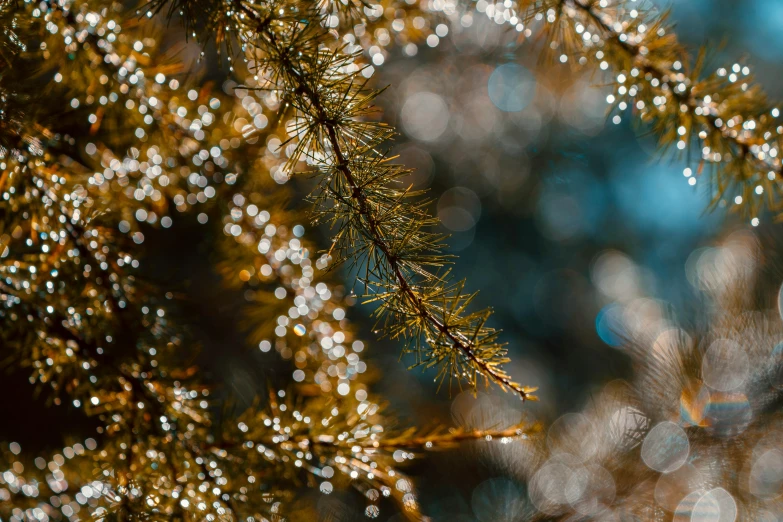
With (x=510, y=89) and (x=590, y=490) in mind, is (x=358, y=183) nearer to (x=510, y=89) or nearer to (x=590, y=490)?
(x=590, y=490)

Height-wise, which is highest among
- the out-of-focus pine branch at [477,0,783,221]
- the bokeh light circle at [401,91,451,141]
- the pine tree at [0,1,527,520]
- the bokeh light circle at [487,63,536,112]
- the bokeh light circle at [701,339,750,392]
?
the bokeh light circle at [487,63,536,112]

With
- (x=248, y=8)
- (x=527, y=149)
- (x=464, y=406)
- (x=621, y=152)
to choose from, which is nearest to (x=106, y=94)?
(x=248, y=8)

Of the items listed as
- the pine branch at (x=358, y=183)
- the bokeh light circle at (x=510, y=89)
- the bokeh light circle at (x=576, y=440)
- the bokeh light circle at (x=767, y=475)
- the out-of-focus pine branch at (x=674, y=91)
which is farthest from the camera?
the bokeh light circle at (x=510, y=89)

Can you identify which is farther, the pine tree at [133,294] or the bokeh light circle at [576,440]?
the bokeh light circle at [576,440]

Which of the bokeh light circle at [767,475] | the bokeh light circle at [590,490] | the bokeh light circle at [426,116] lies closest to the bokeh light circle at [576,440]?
the bokeh light circle at [590,490]

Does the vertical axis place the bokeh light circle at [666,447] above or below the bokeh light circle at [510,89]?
below

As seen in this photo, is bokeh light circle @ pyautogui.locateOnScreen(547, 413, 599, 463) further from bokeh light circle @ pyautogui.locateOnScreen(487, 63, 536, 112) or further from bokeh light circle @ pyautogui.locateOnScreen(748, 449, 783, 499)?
bokeh light circle @ pyautogui.locateOnScreen(487, 63, 536, 112)

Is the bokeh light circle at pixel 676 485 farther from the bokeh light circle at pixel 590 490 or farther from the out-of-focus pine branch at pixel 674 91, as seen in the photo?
the out-of-focus pine branch at pixel 674 91

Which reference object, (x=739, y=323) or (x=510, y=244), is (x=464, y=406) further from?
(x=739, y=323)

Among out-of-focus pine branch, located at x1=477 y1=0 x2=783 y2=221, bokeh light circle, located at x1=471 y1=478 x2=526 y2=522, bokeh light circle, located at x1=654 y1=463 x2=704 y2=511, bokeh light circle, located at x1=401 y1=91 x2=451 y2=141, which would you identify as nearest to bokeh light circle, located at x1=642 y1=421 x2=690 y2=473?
bokeh light circle, located at x1=654 y1=463 x2=704 y2=511

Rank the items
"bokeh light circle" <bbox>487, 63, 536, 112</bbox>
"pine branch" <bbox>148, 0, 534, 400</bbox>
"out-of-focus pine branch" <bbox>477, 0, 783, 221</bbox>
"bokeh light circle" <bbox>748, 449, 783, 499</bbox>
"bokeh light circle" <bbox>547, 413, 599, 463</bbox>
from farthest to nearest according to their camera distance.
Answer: "bokeh light circle" <bbox>487, 63, 536, 112</bbox>, "bokeh light circle" <bbox>547, 413, 599, 463</bbox>, "bokeh light circle" <bbox>748, 449, 783, 499</bbox>, "out-of-focus pine branch" <bbox>477, 0, 783, 221</bbox>, "pine branch" <bbox>148, 0, 534, 400</bbox>

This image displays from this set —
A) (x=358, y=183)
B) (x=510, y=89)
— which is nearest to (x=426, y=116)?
(x=510, y=89)
